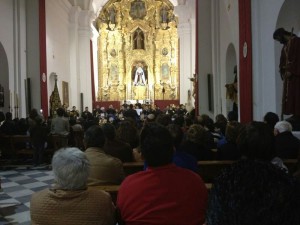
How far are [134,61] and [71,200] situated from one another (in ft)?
101

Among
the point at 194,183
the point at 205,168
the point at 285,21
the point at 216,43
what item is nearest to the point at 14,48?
the point at 216,43

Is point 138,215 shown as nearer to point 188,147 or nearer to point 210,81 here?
point 188,147

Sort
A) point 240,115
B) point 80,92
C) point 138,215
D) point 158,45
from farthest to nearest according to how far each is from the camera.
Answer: point 158,45 < point 80,92 < point 240,115 < point 138,215

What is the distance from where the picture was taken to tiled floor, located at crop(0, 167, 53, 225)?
18.5 feet

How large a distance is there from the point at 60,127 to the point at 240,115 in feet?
14.3

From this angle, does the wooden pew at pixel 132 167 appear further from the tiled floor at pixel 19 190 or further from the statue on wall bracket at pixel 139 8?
the statue on wall bracket at pixel 139 8

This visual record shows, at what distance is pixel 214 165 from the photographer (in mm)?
4859

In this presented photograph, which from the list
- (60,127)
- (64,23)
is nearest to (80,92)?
(64,23)

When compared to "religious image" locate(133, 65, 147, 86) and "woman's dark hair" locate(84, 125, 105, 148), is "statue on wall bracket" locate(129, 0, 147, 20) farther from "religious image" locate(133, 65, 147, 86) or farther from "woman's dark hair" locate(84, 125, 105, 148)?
"woman's dark hair" locate(84, 125, 105, 148)

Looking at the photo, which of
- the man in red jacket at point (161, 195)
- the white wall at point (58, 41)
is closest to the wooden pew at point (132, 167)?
the man in red jacket at point (161, 195)

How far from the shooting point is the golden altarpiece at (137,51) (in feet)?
106

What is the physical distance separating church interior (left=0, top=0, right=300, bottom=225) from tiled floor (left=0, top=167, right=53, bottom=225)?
15 mm

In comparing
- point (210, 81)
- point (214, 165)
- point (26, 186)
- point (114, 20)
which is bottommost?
point (26, 186)

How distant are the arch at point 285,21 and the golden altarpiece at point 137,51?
22.8 m
